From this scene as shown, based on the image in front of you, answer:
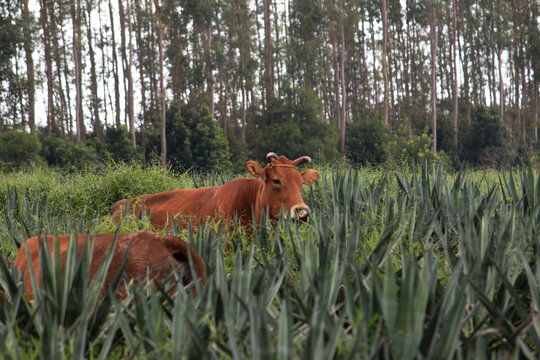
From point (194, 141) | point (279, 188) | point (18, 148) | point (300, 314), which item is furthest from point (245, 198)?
point (194, 141)

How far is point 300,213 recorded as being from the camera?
3637 millimetres

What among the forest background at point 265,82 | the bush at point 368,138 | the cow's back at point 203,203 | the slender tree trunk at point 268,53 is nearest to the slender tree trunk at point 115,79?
the forest background at point 265,82

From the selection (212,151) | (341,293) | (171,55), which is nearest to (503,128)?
(212,151)

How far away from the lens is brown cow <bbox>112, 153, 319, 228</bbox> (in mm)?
3883

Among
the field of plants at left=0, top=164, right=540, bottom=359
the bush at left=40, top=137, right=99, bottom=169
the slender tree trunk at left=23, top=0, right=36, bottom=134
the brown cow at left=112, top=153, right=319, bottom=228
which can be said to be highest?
the slender tree trunk at left=23, top=0, right=36, bottom=134

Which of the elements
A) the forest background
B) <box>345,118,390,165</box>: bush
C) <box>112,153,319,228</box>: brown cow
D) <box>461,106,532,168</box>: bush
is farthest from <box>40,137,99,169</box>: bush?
<box>461,106,532,168</box>: bush

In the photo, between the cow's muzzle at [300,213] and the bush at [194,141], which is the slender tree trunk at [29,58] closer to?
the bush at [194,141]

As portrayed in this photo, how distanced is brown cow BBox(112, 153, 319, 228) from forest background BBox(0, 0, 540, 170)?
1538cm

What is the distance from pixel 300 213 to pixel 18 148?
1851cm

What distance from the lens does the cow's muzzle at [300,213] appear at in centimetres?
362

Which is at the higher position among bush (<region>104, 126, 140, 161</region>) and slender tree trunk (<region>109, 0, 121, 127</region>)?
slender tree trunk (<region>109, 0, 121, 127</region>)

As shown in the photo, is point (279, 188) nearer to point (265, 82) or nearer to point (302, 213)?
point (302, 213)

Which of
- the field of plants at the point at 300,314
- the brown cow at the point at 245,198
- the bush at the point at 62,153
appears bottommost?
the field of plants at the point at 300,314

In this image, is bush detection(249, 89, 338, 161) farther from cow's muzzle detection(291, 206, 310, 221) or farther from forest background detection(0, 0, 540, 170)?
cow's muzzle detection(291, 206, 310, 221)
